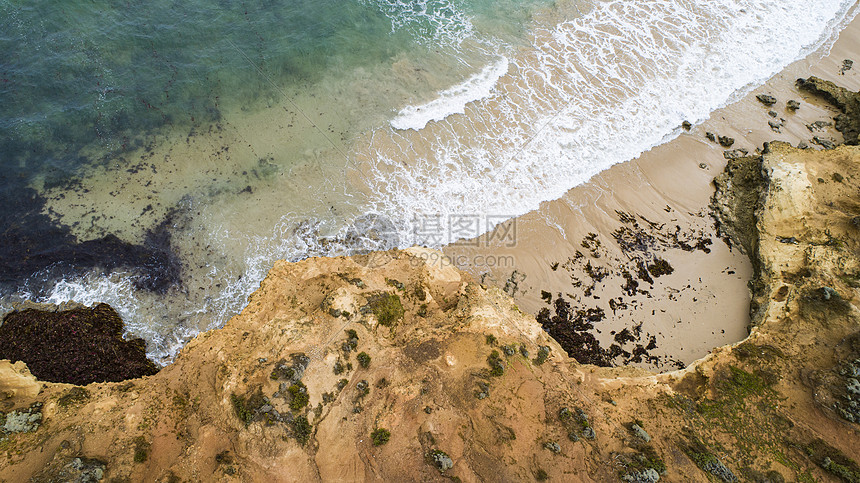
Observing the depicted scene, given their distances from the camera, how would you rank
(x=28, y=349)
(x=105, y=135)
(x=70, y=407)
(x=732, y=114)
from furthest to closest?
(x=732, y=114)
(x=105, y=135)
(x=28, y=349)
(x=70, y=407)

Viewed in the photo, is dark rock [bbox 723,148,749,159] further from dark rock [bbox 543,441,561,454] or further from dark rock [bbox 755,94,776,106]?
dark rock [bbox 543,441,561,454]

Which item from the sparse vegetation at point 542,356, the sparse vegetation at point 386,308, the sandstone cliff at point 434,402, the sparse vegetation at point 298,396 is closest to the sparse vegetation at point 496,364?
the sandstone cliff at point 434,402

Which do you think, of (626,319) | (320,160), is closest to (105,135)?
(320,160)

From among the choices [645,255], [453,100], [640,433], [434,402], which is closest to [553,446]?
[640,433]

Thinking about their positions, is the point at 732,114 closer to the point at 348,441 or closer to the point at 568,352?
the point at 568,352

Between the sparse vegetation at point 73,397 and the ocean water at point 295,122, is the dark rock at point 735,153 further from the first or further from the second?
the sparse vegetation at point 73,397

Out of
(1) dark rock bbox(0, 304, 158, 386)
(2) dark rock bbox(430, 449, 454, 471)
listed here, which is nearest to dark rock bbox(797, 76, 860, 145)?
(2) dark rock bbox(430, 449, 454, 471)

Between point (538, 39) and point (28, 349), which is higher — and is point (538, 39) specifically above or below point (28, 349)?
above

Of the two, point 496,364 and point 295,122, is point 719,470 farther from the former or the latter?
point 295,122
